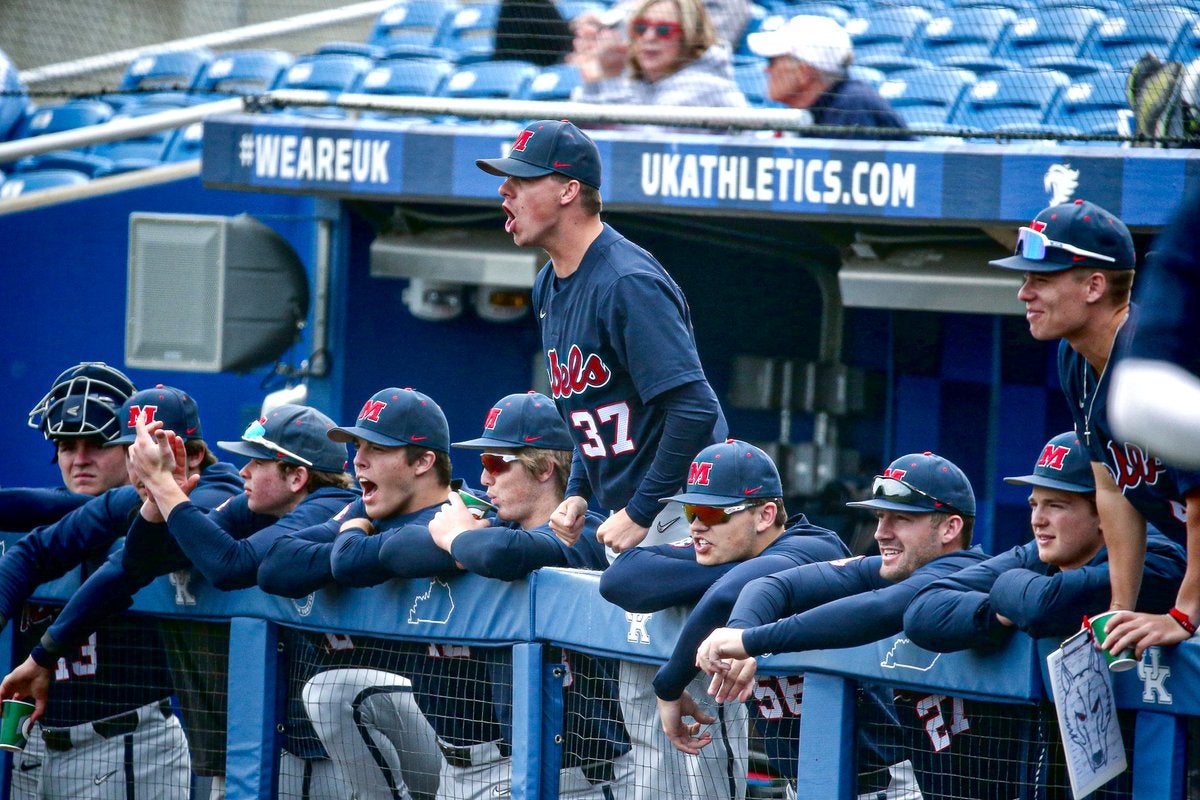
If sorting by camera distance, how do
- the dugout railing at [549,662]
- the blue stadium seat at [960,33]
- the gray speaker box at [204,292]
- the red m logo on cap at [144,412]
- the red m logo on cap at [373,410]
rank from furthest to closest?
the blue stadium seat at [960,33]
the gray speaker box at [204,292]
the red m logo on cap at [144,412]
the red m logo on cap at [373,410]
the dugout railing at [549,662]

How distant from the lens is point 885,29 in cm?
768

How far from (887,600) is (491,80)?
544 cm

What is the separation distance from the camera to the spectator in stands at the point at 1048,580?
2.59 m

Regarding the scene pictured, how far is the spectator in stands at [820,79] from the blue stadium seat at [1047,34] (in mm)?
1418

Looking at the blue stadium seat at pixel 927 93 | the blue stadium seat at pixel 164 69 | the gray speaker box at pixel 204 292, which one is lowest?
the gray speaker box at pixel 204 292

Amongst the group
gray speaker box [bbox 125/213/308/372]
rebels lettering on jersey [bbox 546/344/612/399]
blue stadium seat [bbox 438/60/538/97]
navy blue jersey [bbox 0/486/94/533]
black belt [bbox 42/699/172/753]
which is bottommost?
black belt [bbox 42/699/172/753]

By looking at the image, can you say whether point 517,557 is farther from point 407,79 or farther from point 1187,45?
point 407,79

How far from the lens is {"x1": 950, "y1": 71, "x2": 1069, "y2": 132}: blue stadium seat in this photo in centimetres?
650

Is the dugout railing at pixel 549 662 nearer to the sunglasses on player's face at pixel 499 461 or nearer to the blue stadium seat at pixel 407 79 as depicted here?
the sunglasses on player's face at pixel 499 461

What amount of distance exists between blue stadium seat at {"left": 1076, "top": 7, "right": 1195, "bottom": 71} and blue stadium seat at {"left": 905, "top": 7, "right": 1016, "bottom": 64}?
0.58 m

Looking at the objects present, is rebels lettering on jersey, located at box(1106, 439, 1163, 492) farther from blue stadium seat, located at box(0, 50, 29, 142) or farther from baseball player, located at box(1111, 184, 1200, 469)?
blue stadium seat, located at box(0, 50, 29, 142)

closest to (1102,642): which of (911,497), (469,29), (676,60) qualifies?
(911,497)

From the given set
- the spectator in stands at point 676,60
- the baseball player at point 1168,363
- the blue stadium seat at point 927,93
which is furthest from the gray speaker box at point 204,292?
the baseball player at point 1168,363

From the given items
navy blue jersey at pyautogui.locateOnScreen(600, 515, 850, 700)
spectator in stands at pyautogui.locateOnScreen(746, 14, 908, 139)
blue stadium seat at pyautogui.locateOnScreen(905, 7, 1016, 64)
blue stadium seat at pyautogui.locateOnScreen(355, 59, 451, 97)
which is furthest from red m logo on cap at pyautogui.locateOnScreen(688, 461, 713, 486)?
blue stadium seat at pyautogui.locateOnScreen(355, 59, 451, 97)
